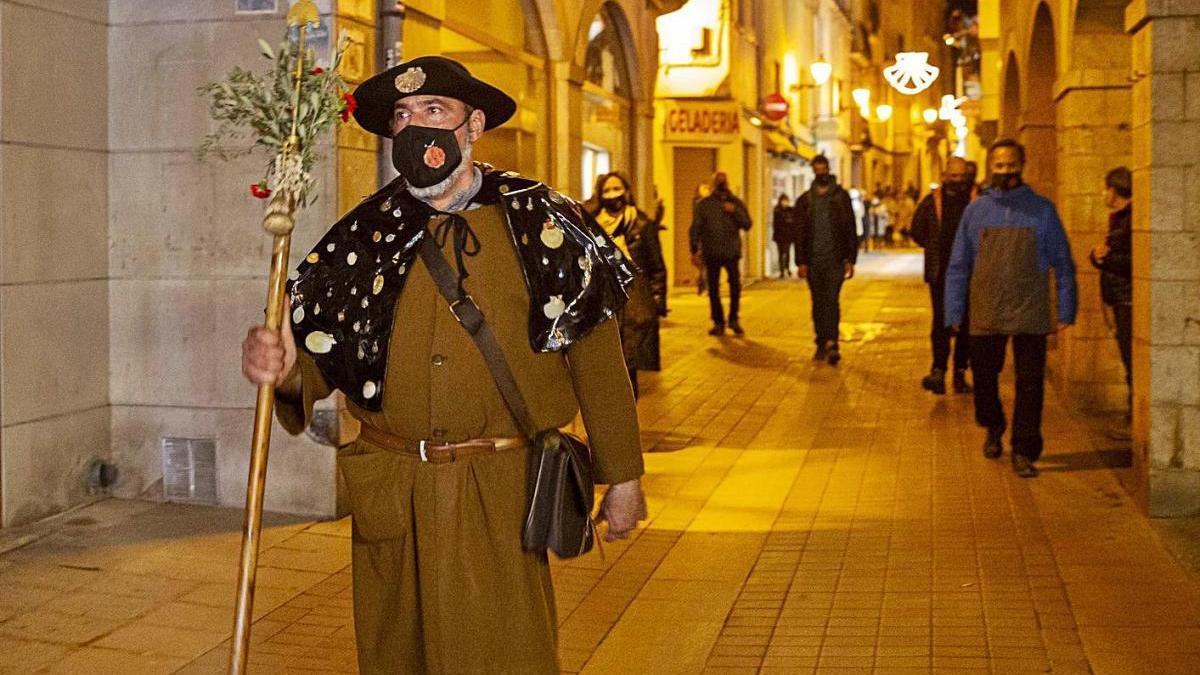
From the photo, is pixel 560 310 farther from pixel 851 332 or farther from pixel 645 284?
pixel 851 332

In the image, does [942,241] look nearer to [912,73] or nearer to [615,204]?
[615,204]

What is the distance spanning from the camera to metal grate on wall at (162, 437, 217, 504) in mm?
8570

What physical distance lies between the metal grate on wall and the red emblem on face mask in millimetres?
4867

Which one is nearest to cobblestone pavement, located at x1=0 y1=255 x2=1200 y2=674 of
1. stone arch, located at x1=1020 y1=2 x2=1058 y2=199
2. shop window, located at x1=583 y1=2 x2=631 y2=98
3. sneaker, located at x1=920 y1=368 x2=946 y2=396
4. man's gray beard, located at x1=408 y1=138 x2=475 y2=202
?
man's gray beard, located at x1=408 y1=138 x2=475 y2=202

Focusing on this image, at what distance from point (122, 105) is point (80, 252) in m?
0.81

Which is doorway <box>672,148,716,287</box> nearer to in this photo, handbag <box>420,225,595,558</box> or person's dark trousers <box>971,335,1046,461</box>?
person's dark trousers <box>971,335,1046,461</box>

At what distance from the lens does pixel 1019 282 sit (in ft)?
30.5

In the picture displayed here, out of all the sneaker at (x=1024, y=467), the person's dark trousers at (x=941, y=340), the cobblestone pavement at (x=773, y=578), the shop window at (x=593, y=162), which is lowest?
the cobblestone pavement at (x=773, y=578)

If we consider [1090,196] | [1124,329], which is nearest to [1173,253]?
[1124,329]

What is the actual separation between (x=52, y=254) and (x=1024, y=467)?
5.35 metres

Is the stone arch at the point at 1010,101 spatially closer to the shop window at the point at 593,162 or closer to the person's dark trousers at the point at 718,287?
the person's dark trousers at the point at 718,287

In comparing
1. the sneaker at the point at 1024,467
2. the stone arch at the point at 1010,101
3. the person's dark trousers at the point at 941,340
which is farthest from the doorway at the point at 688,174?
the sneaker at the point at 1024,467

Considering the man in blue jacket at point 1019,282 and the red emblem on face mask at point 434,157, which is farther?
the man in blue jacket at point 1019,282

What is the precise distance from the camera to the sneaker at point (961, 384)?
525 inches
